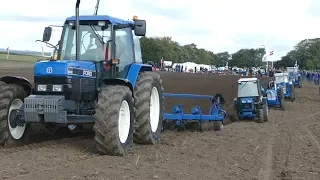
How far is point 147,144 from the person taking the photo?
28.6ft

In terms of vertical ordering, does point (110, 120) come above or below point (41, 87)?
below

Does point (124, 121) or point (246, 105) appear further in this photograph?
point (246, 105)

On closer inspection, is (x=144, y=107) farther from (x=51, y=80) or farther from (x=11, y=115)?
(x=11, y=115)

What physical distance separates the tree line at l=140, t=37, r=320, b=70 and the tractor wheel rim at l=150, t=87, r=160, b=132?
74.5 meters

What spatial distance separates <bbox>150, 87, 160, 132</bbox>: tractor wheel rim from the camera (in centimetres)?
928

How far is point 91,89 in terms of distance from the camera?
8.00 m

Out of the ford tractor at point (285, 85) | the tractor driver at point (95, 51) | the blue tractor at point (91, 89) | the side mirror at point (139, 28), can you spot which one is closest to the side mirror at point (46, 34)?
the blue tractor at point (91, 89)

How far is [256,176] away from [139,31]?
318 centimetres

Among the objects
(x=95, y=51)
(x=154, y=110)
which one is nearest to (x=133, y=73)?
(x=95, y=51)

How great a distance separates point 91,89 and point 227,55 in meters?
165

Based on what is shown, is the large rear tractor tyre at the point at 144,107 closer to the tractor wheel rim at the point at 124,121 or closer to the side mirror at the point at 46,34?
the tractor wheel rim at the point at 124,121

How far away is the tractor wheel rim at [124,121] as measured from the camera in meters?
7.60

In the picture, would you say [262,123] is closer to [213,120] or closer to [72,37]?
[213,120]

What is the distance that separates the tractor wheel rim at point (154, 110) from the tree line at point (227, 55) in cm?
7451
